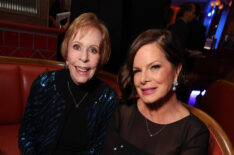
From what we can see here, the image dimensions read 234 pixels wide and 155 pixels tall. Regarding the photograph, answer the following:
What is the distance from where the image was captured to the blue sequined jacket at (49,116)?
122cm

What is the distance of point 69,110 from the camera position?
4.00ft

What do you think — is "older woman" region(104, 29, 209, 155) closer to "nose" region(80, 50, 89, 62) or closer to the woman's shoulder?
the woman's shoulder

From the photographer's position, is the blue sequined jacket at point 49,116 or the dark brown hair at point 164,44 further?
the blue sequined jacket at point 49,116

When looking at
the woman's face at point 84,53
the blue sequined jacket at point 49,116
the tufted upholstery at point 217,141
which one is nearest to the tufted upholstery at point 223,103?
the tufted upholstery at point 217,141

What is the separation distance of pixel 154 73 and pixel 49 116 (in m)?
0.75

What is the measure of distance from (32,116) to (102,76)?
0.68 metres

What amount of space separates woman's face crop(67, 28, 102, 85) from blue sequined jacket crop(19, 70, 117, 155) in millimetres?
189

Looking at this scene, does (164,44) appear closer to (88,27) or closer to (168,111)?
(168,111)

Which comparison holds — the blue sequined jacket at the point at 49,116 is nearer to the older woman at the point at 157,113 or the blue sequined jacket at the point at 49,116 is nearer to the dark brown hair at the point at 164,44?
the older woman at the point at 157,113

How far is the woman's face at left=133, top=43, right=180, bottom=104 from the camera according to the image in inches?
36.1

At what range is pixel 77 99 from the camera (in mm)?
1252

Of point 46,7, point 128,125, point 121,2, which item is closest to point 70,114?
point 128,125

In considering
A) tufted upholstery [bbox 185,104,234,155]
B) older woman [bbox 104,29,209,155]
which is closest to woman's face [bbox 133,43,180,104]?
older woman [bbox 104,29,209,155]

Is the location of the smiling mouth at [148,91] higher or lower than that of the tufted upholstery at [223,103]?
higher
